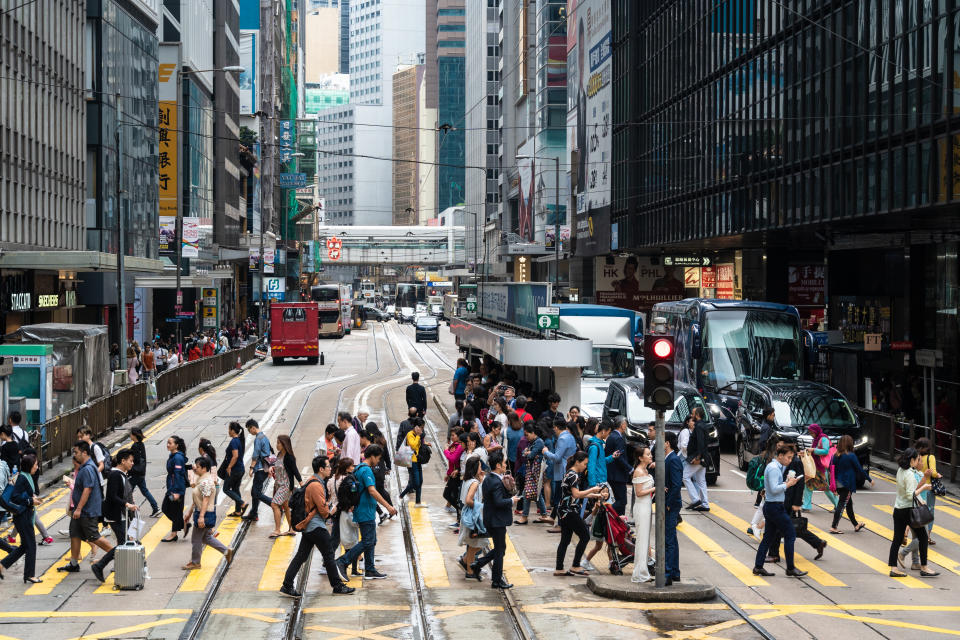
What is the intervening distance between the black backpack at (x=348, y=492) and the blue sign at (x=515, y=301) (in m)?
12.6

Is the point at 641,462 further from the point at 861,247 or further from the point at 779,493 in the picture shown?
the point at 861,247

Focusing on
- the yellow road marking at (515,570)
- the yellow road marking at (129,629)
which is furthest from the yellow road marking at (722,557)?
the yellow road marking at (129,629)

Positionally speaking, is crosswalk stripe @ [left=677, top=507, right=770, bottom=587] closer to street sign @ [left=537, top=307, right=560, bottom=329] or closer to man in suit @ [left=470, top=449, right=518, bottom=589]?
man in suit @ [left=470, top=449, right=518, bottom=589]

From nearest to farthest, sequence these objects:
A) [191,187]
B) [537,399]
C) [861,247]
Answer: [537,399] < [861,247] < [191,187]

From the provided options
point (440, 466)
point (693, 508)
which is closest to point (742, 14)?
point (440, 466)

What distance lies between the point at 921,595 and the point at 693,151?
3826cm

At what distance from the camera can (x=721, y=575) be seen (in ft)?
49.6

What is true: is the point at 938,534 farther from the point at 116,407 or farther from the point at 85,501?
the point at 116,407

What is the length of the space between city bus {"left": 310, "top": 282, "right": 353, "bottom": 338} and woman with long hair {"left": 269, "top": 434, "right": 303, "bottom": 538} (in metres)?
74.0

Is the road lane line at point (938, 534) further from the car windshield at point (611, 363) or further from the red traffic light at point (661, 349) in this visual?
the car windshield at point (611, 363)

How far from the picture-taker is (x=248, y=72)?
348 feet

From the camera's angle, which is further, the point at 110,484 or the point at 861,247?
the point at 861,247

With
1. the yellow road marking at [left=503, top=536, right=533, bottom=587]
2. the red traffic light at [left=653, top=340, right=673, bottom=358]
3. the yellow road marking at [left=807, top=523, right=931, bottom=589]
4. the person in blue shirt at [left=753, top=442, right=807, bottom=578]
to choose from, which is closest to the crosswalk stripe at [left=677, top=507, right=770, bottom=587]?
the person in blue shirt at [left=753, top=442, right=807, bottom=578]

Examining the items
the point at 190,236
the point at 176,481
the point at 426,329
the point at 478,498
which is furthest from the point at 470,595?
the point at 426,329
